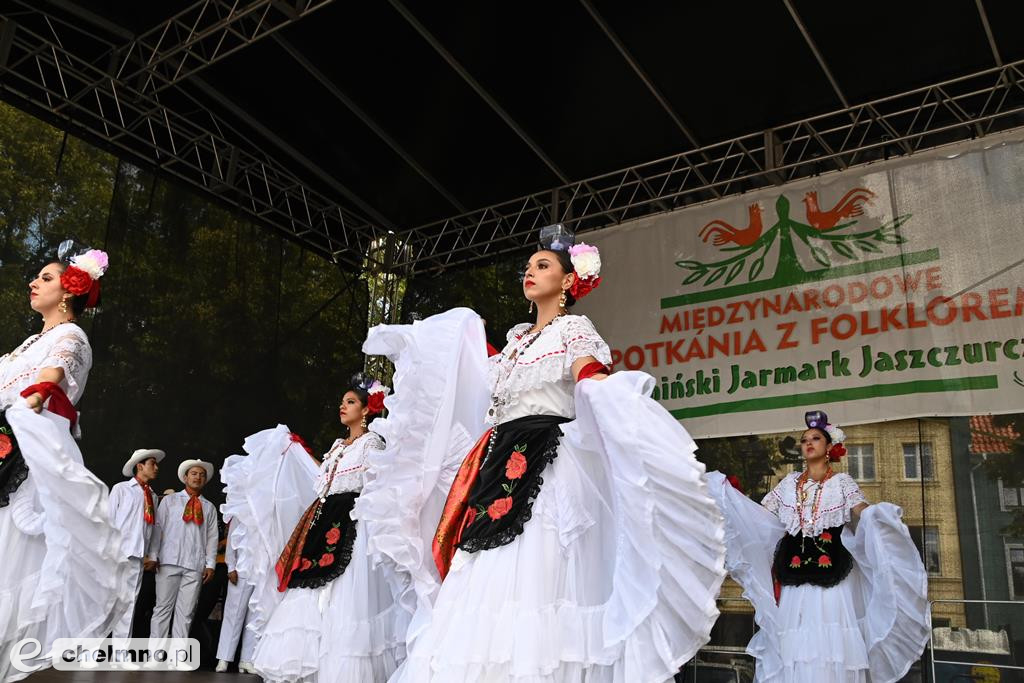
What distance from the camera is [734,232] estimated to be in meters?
7.13

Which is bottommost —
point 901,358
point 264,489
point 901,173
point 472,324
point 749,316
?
Answer: point 264,489

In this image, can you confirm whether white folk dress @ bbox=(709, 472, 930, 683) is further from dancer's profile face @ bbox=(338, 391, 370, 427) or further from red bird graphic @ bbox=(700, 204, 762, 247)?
dancer's profile face @ bbox=(338, 391, 370, 427)

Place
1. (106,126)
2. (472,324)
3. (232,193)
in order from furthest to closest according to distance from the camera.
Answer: (232,193), (106,126), (472,324)

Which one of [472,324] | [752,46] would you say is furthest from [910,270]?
→ [472,324]

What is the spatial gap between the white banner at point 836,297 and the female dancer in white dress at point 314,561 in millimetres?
2744

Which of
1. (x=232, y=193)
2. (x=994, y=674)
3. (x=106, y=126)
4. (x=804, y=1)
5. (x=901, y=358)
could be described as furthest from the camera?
(x=232, y=193)

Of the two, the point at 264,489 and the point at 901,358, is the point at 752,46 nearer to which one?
the point at 901,358

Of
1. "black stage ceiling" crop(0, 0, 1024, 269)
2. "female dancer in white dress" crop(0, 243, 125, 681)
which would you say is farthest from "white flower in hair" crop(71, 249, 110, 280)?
"black stage ceiling" crop(0, 0, 1024, 269)

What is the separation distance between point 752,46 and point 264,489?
13.8ft

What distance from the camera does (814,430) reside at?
5.61m

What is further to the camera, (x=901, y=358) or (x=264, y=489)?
(x=901, y=358)

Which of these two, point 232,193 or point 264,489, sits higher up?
point 232,193

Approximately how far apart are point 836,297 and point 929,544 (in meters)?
1.79

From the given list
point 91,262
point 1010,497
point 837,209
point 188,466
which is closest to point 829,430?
point 1010,497
